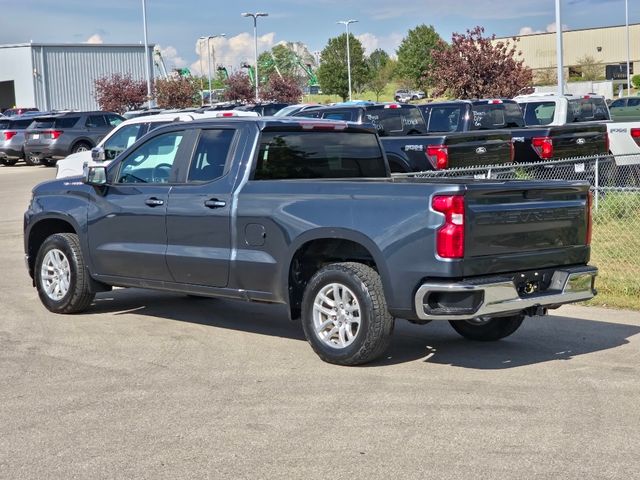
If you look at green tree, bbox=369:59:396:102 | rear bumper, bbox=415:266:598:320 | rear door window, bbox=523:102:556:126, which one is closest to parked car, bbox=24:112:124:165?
rear door window, bbox=523:102:556:126

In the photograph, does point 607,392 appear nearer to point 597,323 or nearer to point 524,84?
point 597,323

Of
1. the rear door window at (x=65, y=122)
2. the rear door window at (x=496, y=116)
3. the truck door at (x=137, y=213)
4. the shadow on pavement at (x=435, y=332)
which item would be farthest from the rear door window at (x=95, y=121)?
Answer: the truck door at (x=137, y=213)

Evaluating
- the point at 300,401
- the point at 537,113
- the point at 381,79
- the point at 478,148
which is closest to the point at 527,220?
the point at 300,401

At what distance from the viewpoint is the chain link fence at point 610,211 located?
10.8 metres

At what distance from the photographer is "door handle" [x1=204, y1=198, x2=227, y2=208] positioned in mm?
8430

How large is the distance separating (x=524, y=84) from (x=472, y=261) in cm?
3020

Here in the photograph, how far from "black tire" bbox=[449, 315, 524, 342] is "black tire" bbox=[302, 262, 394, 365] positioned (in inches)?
52.3

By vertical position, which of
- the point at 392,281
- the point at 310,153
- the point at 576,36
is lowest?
the point at 392,281

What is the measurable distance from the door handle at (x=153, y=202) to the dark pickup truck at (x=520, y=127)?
428 inches

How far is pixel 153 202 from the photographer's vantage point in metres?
9.03

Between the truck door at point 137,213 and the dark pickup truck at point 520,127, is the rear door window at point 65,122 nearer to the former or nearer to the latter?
the dark pickup truck at point 520,127

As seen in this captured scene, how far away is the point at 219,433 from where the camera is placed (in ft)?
19.9

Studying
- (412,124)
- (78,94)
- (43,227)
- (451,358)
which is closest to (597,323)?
(451,358)

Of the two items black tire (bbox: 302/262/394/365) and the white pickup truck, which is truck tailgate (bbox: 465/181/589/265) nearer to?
black tire (bbox: 302/262/394/365)
